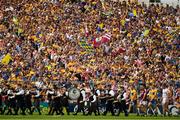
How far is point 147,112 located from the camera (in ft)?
141

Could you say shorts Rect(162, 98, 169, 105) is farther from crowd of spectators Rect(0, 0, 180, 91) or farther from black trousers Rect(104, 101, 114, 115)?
black trousers Rect(104, 101, 114, 115)

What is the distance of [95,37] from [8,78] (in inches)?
478

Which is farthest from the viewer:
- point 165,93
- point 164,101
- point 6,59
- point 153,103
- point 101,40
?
point 101,40

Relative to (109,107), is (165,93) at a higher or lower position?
higher

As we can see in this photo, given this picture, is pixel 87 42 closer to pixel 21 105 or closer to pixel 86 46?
pixel 86 46

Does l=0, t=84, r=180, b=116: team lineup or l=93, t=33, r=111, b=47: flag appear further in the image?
l=93, t=33, r=111, b=47: flag

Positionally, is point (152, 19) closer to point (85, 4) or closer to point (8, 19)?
point (85, 4)

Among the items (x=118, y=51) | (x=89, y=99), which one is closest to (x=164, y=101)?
(x=89, y=99)

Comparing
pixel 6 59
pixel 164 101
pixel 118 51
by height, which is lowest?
pixel 164 101

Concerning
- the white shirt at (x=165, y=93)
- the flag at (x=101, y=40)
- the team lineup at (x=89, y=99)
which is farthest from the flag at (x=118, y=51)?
the white shirt at (x=165, y=93)

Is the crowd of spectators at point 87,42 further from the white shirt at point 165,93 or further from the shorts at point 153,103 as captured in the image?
the shorts at point 153,103

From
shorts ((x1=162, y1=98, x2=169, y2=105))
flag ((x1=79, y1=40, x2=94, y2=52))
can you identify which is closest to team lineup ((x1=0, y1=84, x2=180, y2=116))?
shorts ((x1=162, y1=98, x2=169, y2=105))

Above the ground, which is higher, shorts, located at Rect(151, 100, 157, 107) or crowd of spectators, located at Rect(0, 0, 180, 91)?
crowd of spectators, located at Rect(0, 0, 180, 91)

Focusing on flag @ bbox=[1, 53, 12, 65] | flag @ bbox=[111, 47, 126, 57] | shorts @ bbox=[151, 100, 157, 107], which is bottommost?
shorts @ bbox=[151, 100, 157, 107]
